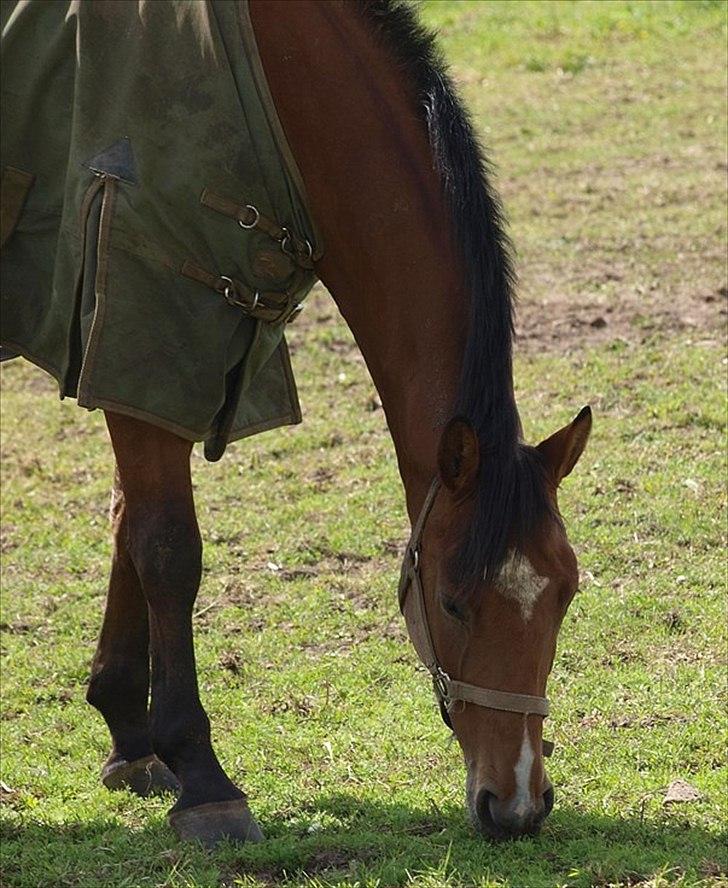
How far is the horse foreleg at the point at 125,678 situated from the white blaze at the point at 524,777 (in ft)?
4.63

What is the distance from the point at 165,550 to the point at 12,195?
42.6 inches

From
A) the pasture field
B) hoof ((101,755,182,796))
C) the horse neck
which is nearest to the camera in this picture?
the horse neck

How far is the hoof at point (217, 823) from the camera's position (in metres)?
4.02

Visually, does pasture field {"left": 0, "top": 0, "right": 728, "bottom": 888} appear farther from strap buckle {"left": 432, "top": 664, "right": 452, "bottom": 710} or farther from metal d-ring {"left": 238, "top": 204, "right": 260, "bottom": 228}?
metal d-ring {"left": 238, "top": 204, "right": 260, "bottom": 228}

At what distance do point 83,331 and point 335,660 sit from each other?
1.86m

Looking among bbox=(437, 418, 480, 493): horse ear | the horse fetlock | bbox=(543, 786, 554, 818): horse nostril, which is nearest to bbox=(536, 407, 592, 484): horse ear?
bbox=(437, 418, 480, 493): horse ear

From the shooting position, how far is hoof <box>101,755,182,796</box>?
4652mm

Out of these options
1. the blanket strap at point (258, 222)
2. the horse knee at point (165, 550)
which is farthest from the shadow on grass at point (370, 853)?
the blanket strap at point (258, 222)

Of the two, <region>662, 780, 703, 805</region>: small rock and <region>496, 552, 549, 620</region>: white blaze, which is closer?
<region>496, 552, 549, 620</region>: white blaze

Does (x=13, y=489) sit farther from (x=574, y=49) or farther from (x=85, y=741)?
(x=574, y=49)

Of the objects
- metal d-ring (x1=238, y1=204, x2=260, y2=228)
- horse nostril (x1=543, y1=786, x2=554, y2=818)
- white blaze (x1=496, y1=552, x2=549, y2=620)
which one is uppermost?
metal d-ring (x1=238, y1=204, x2=260, y2=228)

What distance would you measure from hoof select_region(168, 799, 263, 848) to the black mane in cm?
97

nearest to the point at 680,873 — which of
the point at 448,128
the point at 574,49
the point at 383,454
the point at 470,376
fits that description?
the point at 470,376

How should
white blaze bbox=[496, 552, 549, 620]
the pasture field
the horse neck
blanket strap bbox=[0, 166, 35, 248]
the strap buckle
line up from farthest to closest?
blanket strap bbox=[0, 166, 35, 248], the pasture field, the horse neck, the strap buckle, white blaze bbox=[496, 552, 549, 620]
